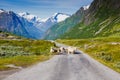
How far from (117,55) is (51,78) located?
228 feet

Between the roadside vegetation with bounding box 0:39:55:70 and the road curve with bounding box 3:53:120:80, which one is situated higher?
the roadside vegetation with bounding box 0:39:55:70

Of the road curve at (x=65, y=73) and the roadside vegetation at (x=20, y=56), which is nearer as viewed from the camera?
the road curve at (x=65, y=73)

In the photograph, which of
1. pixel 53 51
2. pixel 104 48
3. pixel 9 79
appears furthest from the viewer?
pixel 104 48

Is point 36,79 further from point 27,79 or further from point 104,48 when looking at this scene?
point 104,48

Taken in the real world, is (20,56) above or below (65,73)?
above

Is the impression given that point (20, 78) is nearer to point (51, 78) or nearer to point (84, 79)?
point (51, 78)

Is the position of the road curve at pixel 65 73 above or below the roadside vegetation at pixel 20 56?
below

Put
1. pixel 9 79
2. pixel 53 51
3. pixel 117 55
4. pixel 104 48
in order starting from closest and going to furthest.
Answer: pixel 9 79 → pixel 117 55 → pixel 53 51 → pixel 104 48

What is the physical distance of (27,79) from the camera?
31.6m

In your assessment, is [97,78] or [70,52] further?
[70,52]

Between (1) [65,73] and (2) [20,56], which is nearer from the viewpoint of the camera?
(1) [65,73]

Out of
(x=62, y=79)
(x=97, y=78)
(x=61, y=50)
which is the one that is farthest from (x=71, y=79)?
(x=61, y=50)

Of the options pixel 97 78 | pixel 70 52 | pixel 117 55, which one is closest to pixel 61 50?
pixel 70 52

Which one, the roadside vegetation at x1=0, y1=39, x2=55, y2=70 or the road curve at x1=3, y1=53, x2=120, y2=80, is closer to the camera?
the road curve at x1=3, y1=53, x2=120, y2=80
